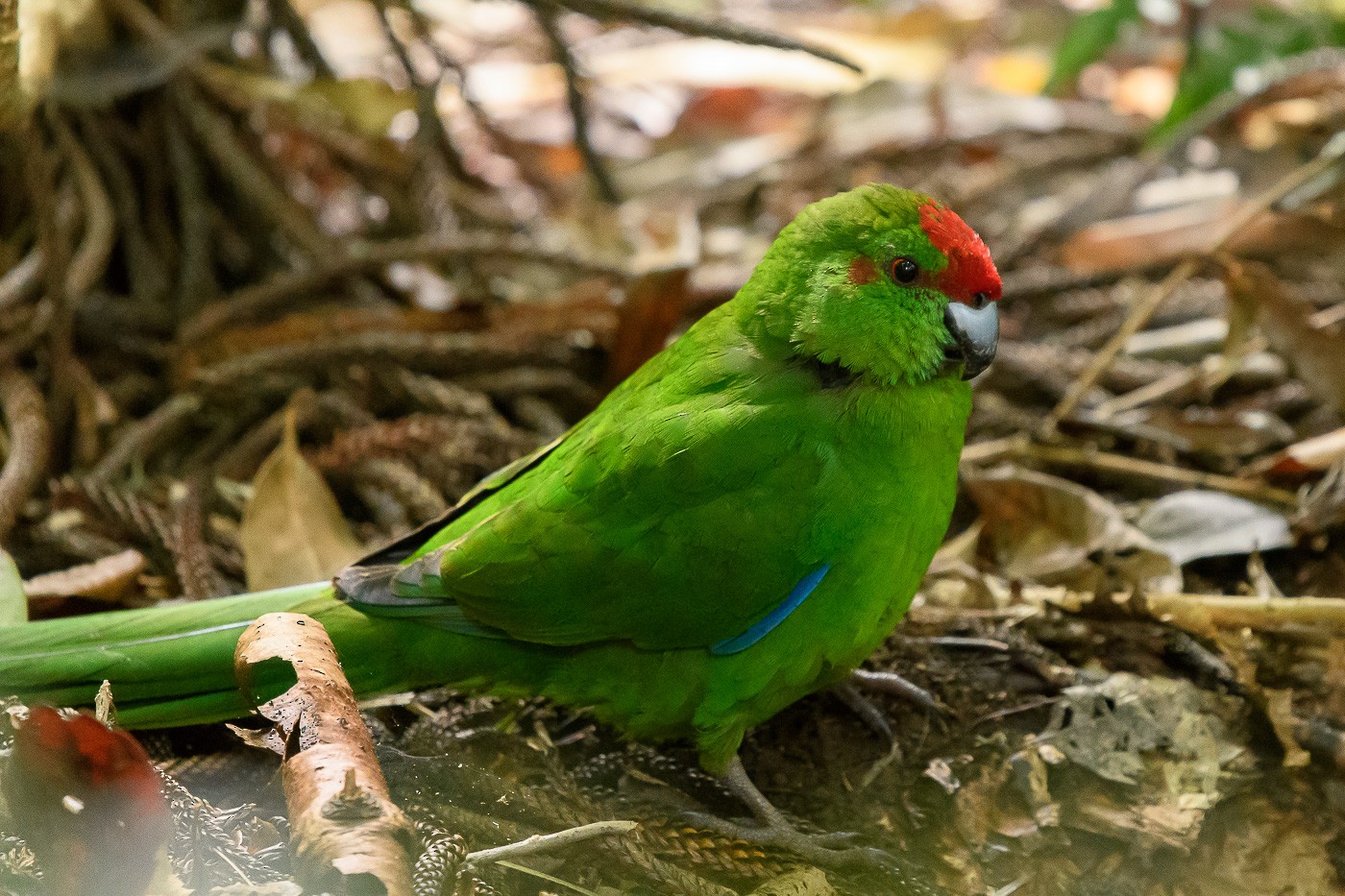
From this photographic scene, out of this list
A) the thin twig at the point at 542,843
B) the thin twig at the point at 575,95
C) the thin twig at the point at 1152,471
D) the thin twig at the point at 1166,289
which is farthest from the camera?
the thin twig at the point at 575,95

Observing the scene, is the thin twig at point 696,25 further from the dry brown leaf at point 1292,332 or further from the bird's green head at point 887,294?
the dry brown leaf at point 1292,332

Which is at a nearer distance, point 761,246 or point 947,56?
point 761,246

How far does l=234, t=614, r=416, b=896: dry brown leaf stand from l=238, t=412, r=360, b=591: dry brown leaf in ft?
2.35

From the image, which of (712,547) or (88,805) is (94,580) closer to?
(88,805)

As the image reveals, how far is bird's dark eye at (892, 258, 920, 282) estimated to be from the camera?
7.32 ft

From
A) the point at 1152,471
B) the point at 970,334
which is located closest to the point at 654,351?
the point at 970,334

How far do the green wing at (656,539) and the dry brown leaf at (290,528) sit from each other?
48 centimetres

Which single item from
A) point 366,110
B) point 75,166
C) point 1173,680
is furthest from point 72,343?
point 1173,680

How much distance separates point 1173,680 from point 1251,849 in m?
0.37

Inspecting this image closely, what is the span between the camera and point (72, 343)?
3.37 m

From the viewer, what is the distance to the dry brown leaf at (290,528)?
2.60 meters

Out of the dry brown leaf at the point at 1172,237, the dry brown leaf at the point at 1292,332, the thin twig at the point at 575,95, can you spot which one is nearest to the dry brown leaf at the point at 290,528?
the thin twig at the point at 575,95

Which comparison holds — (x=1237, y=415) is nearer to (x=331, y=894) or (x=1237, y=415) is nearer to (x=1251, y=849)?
(x=1251, y=849)

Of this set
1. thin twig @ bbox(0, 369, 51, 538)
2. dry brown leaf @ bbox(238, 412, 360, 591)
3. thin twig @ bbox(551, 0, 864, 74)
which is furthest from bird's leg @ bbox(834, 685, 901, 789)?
thin twig @ bbox(0, 369, 51, 538)
